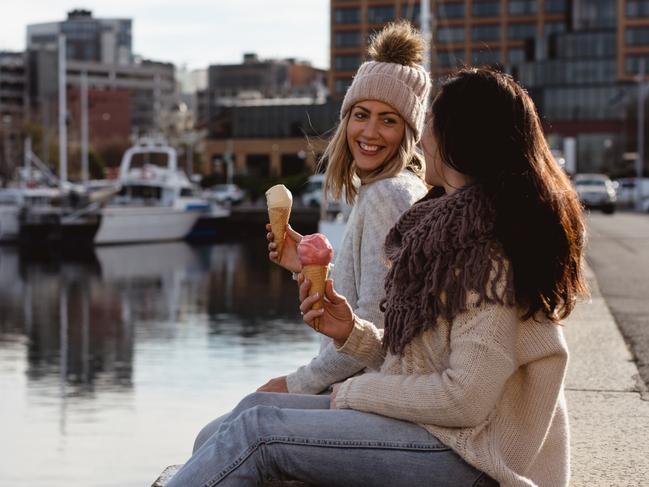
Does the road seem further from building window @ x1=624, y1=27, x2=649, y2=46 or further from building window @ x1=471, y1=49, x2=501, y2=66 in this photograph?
building window @ x1=624, y1=27, x2=649, y2=46

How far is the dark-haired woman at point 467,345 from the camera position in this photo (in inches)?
116

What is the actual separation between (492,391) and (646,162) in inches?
3022

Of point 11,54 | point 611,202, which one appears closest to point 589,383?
point 611,202

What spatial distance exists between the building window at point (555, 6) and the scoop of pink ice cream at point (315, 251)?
113 metres

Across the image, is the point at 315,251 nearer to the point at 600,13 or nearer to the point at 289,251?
the point at 289,251

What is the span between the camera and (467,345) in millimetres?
2943

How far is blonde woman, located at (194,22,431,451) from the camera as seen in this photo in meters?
3.88

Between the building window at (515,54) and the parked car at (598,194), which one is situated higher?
the building window at (515,54)

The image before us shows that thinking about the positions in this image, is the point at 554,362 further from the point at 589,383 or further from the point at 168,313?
the point at 168,313

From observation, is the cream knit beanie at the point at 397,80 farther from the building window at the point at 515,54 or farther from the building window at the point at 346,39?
the building window at the point at 346,39

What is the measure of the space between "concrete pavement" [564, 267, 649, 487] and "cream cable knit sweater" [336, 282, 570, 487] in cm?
102

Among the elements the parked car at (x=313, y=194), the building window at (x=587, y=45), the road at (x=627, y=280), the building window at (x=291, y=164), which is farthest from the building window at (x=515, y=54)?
the road at (x=627, y=280)

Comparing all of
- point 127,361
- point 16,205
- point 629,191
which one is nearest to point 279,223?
point 127,361

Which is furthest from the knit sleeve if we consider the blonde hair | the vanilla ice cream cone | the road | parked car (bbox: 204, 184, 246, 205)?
parked car (bbox: 204, 184, 246, 205)
